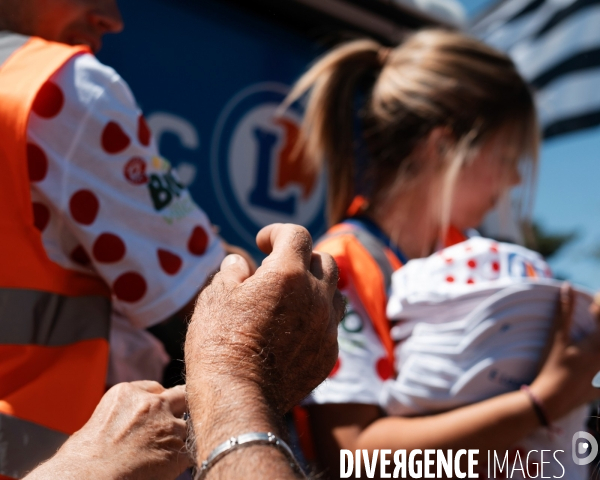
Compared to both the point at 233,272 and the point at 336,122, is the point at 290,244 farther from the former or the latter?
the point at 336,122

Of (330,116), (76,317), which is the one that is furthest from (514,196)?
(76,317)

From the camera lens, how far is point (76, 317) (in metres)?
0.93

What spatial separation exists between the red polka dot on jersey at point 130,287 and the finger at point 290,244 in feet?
0.94

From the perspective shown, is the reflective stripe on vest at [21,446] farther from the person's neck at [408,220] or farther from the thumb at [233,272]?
the person's neck at [408,220]

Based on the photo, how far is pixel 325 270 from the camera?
729 millimetres

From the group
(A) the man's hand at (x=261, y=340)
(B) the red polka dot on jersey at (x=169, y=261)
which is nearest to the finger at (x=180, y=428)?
(A) the man's hand at (x=261, y=340)

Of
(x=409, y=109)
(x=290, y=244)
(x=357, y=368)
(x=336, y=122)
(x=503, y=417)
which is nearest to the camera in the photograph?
(x=290, y=244)

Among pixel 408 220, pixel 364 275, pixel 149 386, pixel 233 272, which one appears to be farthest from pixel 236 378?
pixel 408 220

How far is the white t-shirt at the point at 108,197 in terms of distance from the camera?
921 millimetres

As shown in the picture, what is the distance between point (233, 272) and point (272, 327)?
0.10 meters

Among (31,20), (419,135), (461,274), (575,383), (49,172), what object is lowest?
(575,383)

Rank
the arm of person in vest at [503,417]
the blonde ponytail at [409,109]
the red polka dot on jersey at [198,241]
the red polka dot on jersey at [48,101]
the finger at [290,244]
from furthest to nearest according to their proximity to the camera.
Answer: the blonde ponytail at [409,109] → the arm of person in vest at [503,417] → the red polka dot on jersey at [198,241] → the red polka dot on jersey at [48,101] → the finger at [290,244]

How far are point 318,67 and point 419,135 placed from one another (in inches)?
12.3

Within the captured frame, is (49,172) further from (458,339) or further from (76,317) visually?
(458,339)
